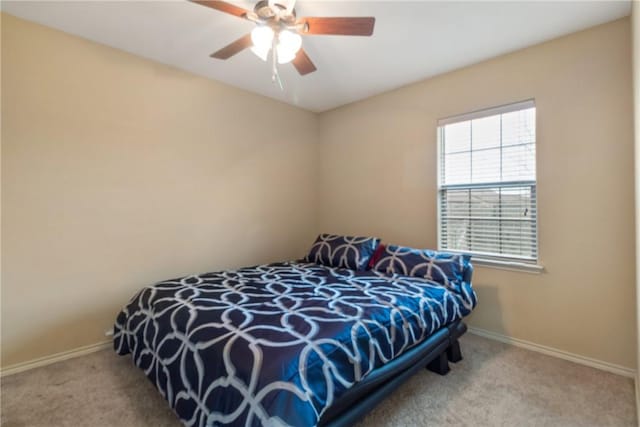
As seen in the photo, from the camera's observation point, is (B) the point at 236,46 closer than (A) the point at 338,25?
No

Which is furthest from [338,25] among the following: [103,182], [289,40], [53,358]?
[53,358]

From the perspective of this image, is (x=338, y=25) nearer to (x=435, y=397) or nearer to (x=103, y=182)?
(x=103, y=182)

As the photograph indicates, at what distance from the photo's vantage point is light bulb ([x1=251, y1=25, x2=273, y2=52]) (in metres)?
1.83

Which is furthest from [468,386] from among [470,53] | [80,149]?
[80,149]

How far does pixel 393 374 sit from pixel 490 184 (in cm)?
199

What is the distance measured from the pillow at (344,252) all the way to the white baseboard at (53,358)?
2015 millimetres

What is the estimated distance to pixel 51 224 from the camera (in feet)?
7.53

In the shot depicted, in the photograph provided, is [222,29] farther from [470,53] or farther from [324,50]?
[470,53]

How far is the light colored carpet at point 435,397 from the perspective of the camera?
168 cm

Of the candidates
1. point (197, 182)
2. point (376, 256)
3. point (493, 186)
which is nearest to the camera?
point (493, 186)

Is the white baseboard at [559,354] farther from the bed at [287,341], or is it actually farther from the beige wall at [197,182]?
the bed at [287,341]

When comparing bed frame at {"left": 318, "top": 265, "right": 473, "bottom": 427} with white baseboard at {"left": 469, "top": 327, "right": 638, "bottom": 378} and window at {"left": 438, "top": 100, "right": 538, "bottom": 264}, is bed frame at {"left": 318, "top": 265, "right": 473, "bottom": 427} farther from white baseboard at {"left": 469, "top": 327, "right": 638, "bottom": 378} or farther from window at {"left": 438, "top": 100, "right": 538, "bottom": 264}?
window at {"left": 438, "top": 100, "right": 538, "bottom": 264}

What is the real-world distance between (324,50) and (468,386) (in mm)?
2804

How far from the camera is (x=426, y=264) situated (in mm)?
2561
